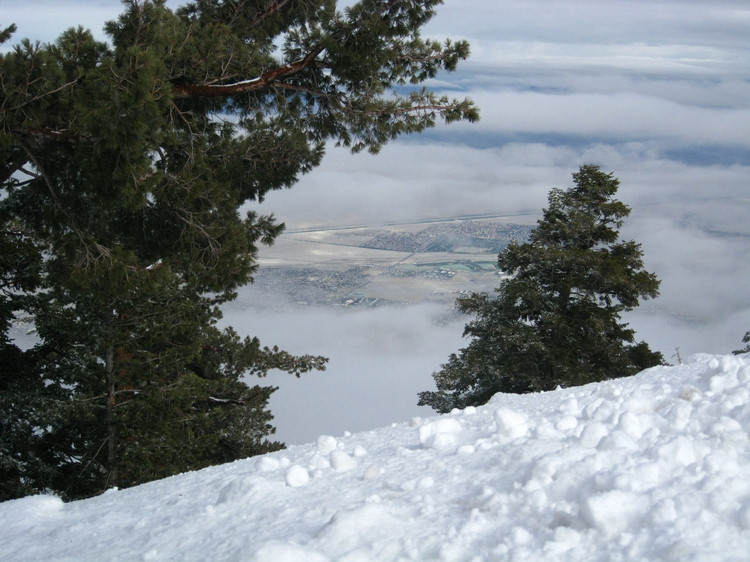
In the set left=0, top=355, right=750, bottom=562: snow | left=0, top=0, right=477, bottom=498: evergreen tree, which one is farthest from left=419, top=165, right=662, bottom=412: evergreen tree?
left=0, top=355, right=750, bottom=562: snow

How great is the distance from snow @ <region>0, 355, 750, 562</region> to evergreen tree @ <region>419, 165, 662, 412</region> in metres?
13.3

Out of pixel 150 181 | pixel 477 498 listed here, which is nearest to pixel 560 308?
pixel 150 181

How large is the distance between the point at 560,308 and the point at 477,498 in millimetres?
16440

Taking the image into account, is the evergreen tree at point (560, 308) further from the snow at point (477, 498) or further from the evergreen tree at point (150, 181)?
the snow at point (477, 498)

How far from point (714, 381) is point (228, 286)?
7.08 m

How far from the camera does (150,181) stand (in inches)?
304

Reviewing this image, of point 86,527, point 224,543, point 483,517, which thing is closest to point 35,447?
point 86,527

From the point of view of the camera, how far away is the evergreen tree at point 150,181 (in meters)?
7.48

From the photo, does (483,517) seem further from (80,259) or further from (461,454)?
(80,259)

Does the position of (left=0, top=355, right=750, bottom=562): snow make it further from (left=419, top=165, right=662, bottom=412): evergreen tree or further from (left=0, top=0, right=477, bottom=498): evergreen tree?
(left=419, top=165, right=662, bottom=412): evergreen tree

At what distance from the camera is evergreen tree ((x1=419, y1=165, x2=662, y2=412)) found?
18250mm

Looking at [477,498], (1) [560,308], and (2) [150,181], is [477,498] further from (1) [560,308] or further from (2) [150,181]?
(1) [560,308]

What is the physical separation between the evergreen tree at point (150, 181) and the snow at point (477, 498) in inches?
156

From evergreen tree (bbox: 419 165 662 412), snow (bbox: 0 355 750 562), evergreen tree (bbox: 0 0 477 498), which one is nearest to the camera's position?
snow (bbox: 0 355 750 562)
